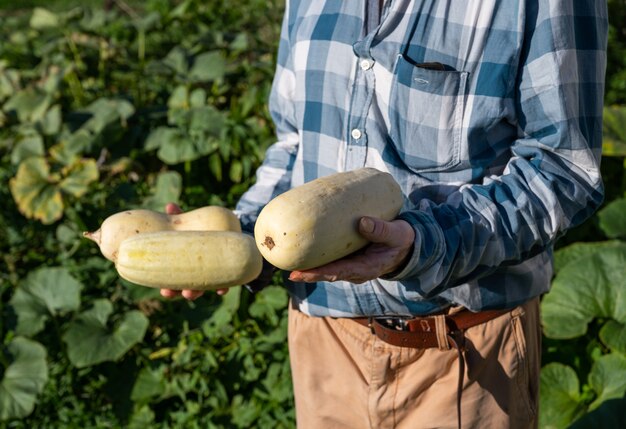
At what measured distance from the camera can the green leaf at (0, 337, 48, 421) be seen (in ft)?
10.6

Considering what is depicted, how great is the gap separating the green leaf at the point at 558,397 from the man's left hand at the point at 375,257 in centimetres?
174

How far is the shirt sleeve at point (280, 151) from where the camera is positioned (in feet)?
6.55

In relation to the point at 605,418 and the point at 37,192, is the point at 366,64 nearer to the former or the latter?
the point at 605,418

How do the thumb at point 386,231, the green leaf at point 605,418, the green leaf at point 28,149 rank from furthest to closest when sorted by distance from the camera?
1. the green leaf at point 28,149
2. the green leaf at point 605,418
3. the thumb at point 386,231

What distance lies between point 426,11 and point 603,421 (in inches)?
54.4

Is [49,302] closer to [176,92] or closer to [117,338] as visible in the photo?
[117,338]

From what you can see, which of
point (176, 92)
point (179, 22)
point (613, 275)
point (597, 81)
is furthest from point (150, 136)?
point (597, 81)

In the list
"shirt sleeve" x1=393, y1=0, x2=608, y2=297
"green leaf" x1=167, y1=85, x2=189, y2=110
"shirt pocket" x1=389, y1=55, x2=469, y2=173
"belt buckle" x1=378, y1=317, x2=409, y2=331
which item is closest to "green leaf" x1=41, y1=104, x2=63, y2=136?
"green leaf" x1=167, y1=85, x2=189, y2=110

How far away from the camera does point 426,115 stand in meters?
1.64

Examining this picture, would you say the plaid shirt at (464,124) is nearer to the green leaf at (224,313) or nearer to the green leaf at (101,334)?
the green leaf at (224,313)

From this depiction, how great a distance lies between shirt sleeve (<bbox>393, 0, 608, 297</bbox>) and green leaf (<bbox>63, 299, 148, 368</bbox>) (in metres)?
1.97

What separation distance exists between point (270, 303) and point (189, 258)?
157 centimetres

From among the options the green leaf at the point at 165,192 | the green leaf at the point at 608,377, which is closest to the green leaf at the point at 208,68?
the green leaf at the point at 165,192

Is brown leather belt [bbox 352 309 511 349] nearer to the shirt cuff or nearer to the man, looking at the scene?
the man
